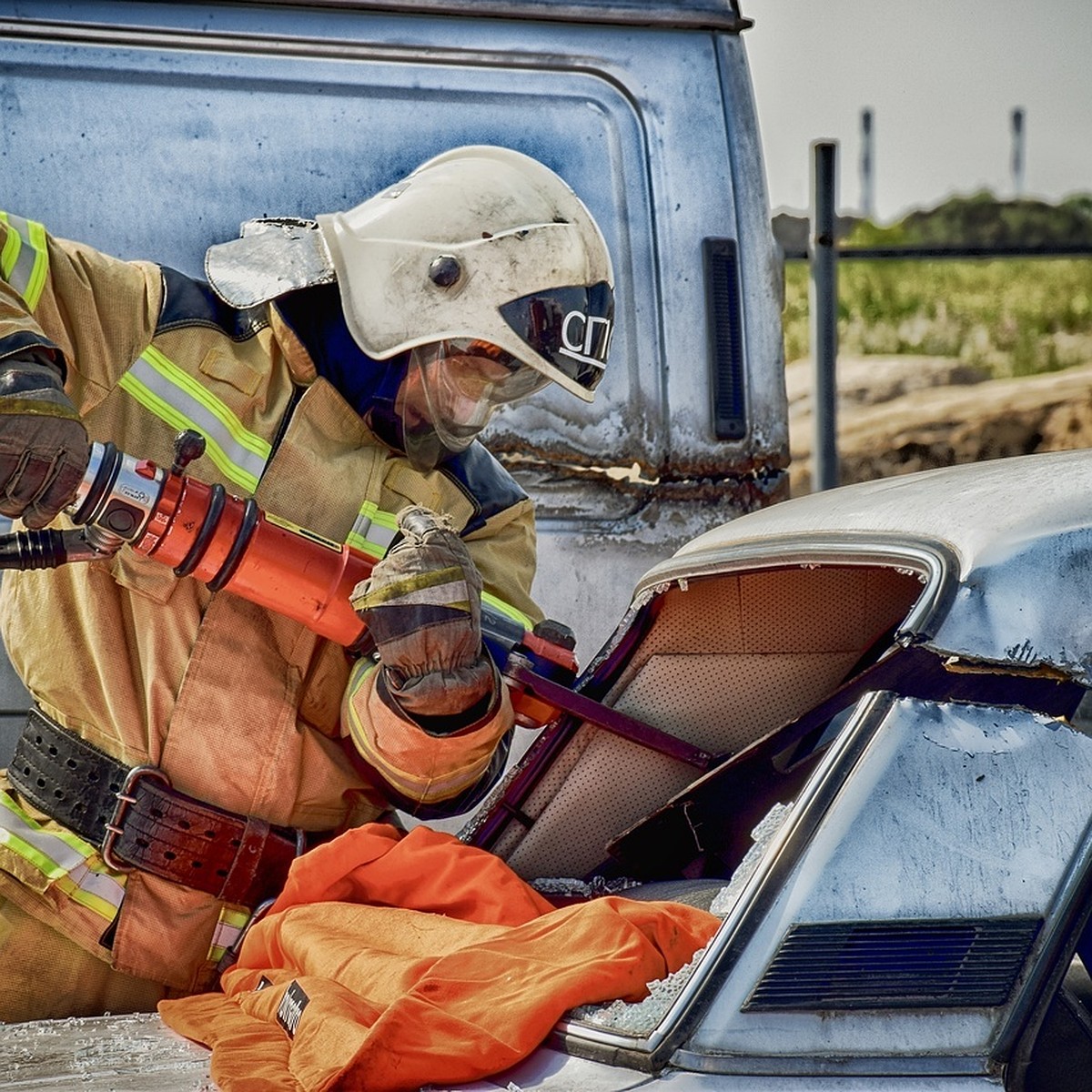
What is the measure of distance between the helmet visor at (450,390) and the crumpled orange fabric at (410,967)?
2.04ft

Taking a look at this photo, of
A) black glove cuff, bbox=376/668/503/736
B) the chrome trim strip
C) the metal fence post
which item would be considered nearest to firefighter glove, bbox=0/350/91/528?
black glove cuff, bbox=376/668/503/736

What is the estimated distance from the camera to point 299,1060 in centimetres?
169

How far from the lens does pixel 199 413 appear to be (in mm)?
2311

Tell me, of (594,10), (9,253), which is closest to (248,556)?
(9,253)

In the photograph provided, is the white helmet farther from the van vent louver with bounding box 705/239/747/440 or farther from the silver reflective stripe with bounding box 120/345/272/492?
the van vent louver with bounding box 705/239/747/440

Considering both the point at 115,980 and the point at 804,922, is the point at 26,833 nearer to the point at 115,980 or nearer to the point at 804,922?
the point at 115,980

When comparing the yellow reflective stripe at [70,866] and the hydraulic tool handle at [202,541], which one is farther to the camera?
the yellow reflective stripe at [70,866]

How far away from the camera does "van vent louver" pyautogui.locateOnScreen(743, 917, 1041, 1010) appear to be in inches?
60.1

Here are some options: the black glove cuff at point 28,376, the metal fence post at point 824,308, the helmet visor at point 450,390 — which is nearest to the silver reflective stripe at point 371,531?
the helmet visor at point 450,390

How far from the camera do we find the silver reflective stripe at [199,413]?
7.46 ft

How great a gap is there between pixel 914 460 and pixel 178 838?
7.74 metres

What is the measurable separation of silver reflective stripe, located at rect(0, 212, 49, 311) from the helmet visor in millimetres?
558

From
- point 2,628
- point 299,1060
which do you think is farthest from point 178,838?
point 299,1060

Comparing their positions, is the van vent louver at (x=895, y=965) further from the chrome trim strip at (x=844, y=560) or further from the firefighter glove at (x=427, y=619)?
the firefighter glove at (x=427, y=619)
